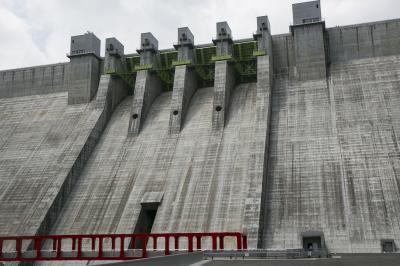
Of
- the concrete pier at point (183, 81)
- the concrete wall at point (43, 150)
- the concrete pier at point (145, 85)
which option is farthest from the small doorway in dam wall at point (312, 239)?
the concrete wall at point (43, 150)

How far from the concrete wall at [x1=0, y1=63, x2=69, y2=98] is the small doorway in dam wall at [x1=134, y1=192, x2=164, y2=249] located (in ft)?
56.2

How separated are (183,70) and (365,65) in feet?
45.0

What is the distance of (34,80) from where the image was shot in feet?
139

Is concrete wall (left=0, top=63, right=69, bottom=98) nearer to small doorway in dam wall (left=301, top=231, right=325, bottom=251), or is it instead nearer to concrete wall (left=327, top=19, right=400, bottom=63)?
concrete wall (left=327, top=19, right=400, bottom=63)

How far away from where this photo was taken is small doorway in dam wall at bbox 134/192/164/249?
90.9 ft

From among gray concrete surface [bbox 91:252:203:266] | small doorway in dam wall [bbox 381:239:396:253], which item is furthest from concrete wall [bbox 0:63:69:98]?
small doorway in dam wall [bbox 381:239:396:253]

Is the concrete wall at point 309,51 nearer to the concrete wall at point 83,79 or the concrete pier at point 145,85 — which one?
the concrete pier at point 145,85

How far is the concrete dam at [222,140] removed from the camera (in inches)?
1014

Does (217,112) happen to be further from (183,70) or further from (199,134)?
(183,70)

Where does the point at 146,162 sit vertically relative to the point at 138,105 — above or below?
below

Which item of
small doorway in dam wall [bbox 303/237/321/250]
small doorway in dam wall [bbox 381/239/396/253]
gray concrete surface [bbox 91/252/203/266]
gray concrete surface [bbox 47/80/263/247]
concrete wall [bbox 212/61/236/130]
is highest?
concrete wall [bbox 212/61/236/130]

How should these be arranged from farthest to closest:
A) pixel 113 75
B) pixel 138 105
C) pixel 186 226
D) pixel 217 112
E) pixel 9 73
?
pixel 9 73 < pixel 113 75 < pixel 138 105 < pixel 217 112 < pixel 186 226

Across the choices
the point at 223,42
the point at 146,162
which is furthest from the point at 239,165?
the point at 223,42

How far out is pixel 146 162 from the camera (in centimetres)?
3147
